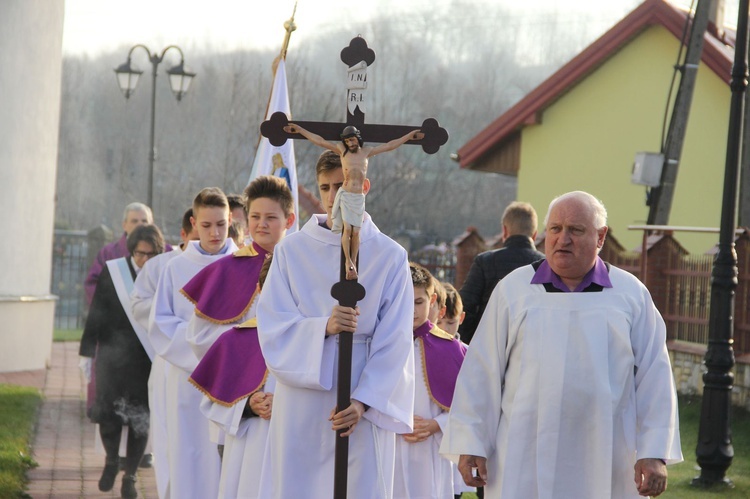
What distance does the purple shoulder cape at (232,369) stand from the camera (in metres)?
6.11

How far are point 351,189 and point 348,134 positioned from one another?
0.22 m

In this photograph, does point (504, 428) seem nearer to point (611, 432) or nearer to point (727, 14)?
point (611, 432)

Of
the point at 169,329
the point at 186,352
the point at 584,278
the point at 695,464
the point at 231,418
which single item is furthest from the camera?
the point at 695,464

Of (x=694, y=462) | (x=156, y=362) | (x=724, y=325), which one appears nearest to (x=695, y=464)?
(x=694, y=462)

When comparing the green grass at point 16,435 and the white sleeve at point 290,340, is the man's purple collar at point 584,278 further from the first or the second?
the green grass at point 16,435

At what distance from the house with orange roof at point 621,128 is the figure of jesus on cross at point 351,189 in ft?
51.8

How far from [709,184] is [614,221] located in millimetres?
2576

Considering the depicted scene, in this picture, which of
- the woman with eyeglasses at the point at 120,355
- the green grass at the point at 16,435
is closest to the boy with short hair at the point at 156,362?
the woman with eyeglasses at the point at 120,355

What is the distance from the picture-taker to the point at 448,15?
171 ft

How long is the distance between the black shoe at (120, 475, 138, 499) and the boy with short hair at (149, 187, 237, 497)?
1194 millimetres

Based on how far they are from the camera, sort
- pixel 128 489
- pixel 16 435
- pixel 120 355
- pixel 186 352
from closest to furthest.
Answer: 1. pixel 186 352
2. pixel 128 489
3. pixel 120 355
4. pixel 16 435

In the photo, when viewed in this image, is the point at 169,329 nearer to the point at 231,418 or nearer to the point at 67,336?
the point at 231,418

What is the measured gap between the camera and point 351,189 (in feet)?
16.2

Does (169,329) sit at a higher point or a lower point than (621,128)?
lower
